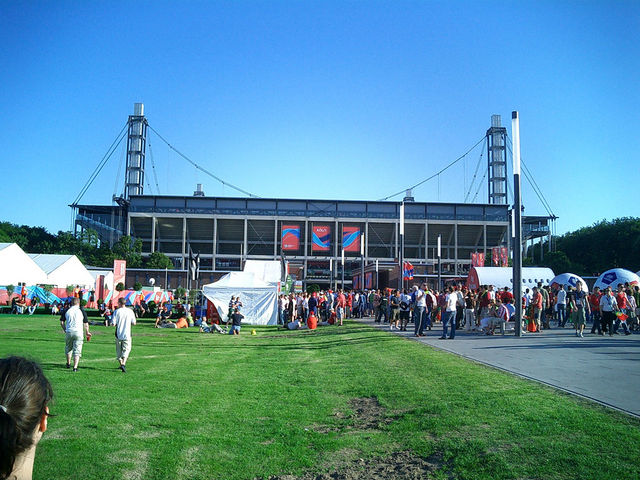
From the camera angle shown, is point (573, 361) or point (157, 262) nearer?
point (573, 361)

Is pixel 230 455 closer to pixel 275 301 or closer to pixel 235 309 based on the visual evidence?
pixel 235 309

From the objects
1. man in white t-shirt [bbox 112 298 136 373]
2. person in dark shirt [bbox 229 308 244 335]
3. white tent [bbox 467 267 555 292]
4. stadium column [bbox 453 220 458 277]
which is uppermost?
stadium column [bbox 453 220 458 277]

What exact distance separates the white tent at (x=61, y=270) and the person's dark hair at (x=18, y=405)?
1681 inches

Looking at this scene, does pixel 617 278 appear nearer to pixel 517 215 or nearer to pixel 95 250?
pixel 517 215

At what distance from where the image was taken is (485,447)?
17.6 feet

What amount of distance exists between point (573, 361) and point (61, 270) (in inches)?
1576

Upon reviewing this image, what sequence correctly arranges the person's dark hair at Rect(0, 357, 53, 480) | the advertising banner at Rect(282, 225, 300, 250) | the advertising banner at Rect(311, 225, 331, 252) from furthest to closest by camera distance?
the advertising banner at Rect(311, 225, 331, 252) < the advertising banner at Rect(282, 225, 300, 250) < the person's dark hair at Rect(0, 357, 53, 480)

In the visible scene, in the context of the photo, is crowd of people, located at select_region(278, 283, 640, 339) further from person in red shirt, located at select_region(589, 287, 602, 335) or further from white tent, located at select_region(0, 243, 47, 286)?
white tent, located at select_region(0, 243, 47, 286)

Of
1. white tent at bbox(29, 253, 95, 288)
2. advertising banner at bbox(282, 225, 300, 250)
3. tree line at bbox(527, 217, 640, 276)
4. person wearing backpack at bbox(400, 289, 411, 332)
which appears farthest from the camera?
advertising banner at bbox(282, 225, 300, 250)

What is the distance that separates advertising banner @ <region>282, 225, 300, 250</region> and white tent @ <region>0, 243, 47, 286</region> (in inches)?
2020

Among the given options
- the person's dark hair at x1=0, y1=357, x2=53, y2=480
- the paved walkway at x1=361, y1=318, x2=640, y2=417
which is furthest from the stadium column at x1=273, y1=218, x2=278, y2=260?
the person's dark hair at x1=0, y1=357, x2=53, y2=480

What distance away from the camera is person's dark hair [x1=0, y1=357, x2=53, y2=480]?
1.74m

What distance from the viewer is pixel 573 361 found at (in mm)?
10852

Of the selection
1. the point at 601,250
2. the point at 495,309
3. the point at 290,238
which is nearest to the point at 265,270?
the point at 495,309
